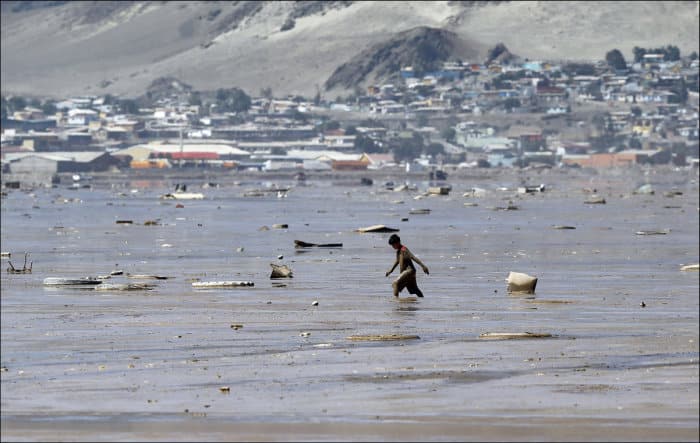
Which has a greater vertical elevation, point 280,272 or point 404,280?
point 404,280

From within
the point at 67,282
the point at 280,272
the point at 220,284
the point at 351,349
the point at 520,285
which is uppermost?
the point at 351,349

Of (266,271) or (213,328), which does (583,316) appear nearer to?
(213,328)

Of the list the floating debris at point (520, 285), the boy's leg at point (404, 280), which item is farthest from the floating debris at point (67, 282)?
the floating debris at point (520, 285)

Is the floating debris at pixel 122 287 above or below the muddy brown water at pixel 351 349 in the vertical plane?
below

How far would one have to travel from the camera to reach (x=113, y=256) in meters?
46.8

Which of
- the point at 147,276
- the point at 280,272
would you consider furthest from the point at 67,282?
the point at 280,272

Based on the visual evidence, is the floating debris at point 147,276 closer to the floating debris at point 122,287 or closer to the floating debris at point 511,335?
the floating debris at point 122,287

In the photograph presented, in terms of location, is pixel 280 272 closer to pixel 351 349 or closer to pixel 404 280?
pixel 404 280

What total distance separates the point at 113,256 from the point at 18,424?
30322 millimetres

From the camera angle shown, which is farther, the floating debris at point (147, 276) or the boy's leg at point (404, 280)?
the floating debris at point (147, 276)

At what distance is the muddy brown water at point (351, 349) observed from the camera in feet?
55.9

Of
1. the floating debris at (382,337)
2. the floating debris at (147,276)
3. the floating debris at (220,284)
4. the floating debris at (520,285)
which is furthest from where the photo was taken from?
the floating debris at (147,276)

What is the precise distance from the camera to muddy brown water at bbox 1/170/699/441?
1705 centimetres

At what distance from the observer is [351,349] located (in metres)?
22.8
